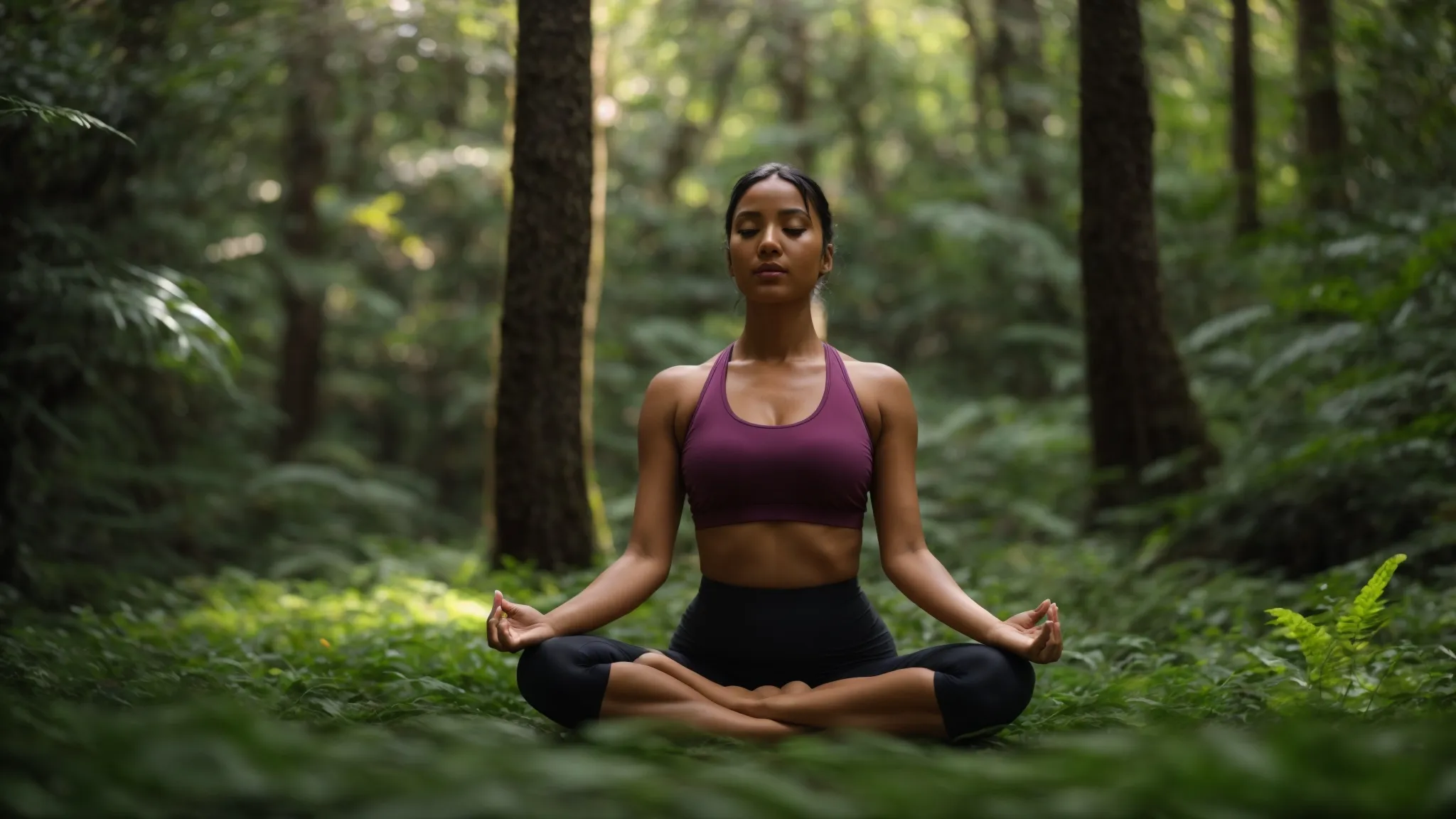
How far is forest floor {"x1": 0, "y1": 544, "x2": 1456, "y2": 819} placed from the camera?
1.89 m

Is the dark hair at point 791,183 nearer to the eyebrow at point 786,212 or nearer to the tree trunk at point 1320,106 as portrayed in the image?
the eyebrow at point 786,212

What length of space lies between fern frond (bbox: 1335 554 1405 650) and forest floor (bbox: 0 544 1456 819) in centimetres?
2

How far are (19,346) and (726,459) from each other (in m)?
A: 4.66

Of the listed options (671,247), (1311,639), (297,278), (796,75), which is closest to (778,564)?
(1311,639)

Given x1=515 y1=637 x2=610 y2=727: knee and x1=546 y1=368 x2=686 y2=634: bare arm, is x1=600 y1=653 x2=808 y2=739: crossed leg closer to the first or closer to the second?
x1=515 y1=637 x2=610 y2=727: knee

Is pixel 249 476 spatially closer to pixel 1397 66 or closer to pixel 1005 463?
pixel 1005 463

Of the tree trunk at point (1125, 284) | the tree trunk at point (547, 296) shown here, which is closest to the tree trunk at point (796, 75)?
the tree trunk at point (1125, 284)

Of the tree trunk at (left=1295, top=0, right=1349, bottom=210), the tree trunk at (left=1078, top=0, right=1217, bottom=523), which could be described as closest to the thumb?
the tree trunk at (left=1078, top=0, right=1217, bottom=523)

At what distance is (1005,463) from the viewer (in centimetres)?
1012

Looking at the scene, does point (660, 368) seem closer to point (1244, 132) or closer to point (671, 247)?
point (671, 247)

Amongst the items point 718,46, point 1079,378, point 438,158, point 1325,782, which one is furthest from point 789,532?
point 718,46

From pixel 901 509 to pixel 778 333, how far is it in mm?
720

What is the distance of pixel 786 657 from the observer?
3422 millimetres

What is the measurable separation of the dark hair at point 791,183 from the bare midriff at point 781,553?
100cm
